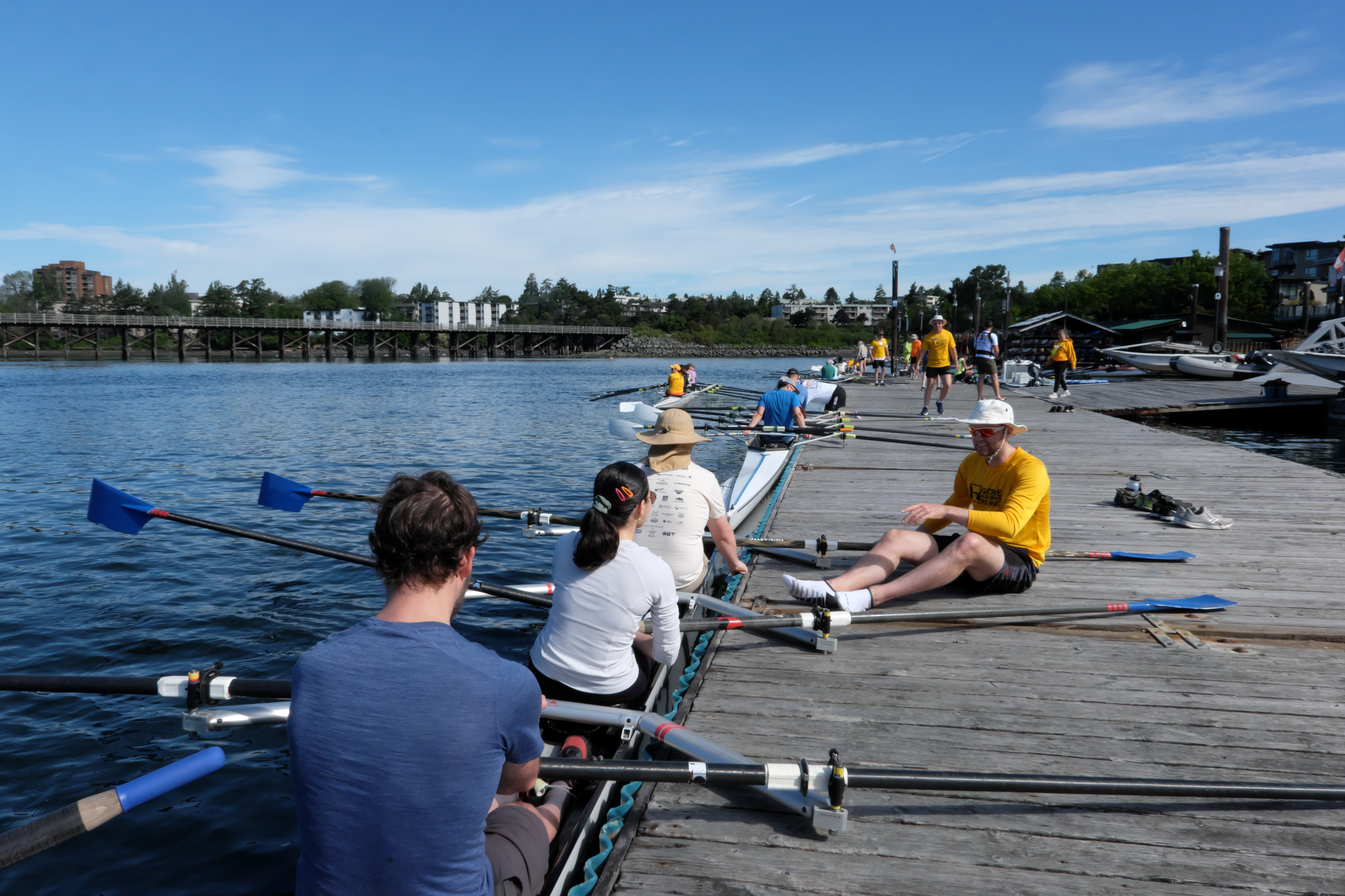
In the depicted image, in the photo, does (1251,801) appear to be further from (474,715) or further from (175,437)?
(175,437)

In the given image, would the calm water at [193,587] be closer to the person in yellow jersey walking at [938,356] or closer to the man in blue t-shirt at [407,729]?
the man in blue t-shirt at [407,729]

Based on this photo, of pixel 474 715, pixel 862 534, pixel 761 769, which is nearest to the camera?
pixel 474 715

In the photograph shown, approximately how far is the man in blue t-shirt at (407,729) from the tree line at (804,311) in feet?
325

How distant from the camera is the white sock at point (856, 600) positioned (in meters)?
5.45

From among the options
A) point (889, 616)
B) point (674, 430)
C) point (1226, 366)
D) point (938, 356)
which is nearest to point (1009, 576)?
point (889, 616)

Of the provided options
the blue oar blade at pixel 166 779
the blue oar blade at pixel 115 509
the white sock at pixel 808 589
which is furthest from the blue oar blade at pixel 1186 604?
the blue oar blade at pixel 115 509

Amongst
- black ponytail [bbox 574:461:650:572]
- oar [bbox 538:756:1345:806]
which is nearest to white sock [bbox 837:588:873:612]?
black ponytail [bbox 574:461:650:572]

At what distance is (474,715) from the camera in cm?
213

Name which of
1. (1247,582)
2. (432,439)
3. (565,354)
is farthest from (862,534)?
(565,354)

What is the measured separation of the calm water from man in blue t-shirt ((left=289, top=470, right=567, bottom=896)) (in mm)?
114

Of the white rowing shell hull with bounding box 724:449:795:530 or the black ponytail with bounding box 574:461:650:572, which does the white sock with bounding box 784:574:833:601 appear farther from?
the white rowing shell hull with bounding box 724:449:795:530

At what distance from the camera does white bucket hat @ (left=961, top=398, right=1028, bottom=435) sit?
5.53 meters

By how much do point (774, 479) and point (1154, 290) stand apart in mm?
99731

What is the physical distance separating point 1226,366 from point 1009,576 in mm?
34038
